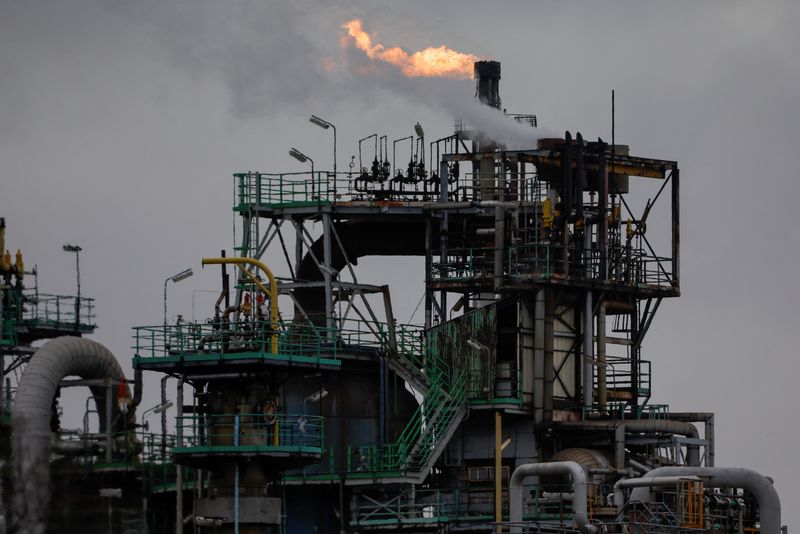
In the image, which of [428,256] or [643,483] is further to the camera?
[428,256]

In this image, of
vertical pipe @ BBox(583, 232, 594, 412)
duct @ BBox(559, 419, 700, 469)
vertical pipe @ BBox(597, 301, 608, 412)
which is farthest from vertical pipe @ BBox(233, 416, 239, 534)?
vertical pipe @ BBox(597, 301, 608, 412)

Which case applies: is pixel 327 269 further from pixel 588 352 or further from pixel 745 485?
pixel 745 485

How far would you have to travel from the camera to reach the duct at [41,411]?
95.0m

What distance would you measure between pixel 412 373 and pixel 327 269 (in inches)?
224

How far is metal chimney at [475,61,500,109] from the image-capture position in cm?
12481

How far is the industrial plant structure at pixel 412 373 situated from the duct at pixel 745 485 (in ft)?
10.8

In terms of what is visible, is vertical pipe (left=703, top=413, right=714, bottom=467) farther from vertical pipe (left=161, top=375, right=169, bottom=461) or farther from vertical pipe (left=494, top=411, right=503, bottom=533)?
vertical pipe (left=161, top=375, right=169, bottom=461)

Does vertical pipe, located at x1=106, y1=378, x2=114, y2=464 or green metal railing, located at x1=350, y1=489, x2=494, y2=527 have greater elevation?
vertical pipe, located at x1=106, y1=378, x2=114, y2=464

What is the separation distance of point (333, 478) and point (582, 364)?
1197cm

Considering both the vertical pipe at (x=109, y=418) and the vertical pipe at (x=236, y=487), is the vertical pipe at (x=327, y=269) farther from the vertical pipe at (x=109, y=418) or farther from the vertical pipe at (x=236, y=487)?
the vertical pipe at (x=236, y=487)

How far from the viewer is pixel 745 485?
9600cm

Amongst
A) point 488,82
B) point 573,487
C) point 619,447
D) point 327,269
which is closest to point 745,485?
point 573,487

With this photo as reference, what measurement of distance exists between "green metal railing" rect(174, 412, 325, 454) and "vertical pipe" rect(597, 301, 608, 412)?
1491cm

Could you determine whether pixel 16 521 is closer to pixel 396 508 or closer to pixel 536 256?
pixel 396 508
